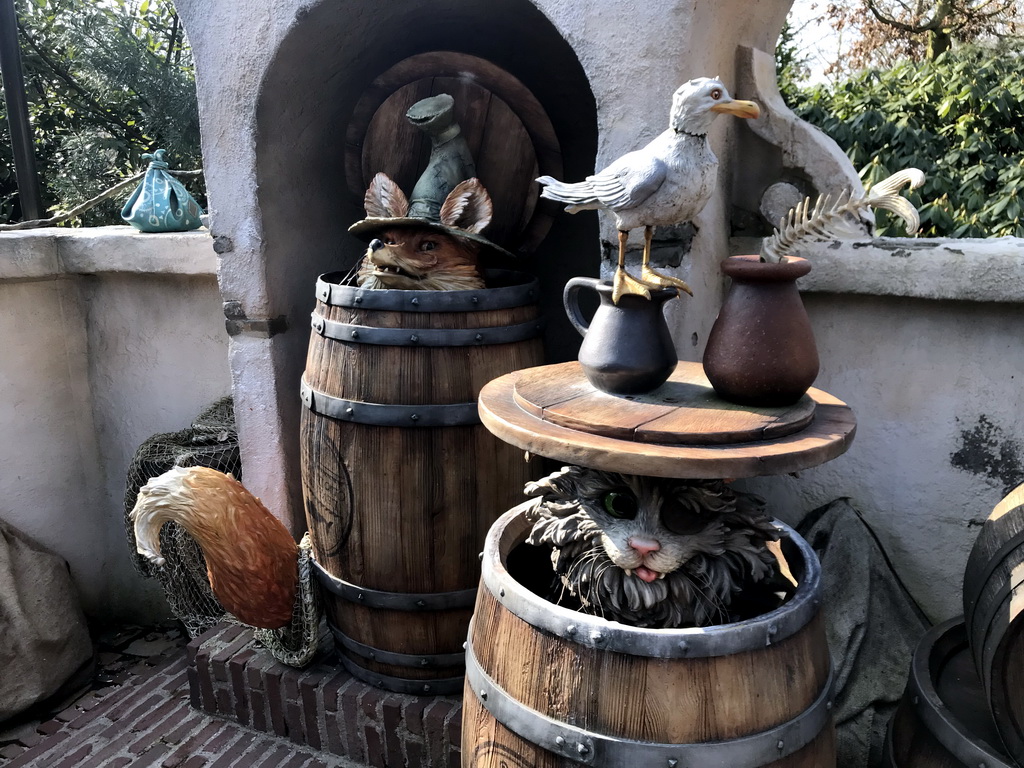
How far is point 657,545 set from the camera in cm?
135

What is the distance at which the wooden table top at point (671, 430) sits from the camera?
1.17m

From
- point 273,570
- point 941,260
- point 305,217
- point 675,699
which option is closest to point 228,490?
point 273,570

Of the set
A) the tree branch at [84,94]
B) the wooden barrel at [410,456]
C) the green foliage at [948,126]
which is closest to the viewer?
the wooden barrel at [410,456]

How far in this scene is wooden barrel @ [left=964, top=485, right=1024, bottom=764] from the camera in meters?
1.31

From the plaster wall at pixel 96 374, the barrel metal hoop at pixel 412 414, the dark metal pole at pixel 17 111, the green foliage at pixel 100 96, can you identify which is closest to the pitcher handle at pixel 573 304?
the barrel metal hoop at pixel 412 414

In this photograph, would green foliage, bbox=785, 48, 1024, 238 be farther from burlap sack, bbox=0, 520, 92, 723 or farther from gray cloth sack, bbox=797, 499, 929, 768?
burlap sack, bbox=0, 520, 92, 723

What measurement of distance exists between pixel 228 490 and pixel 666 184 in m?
1.42

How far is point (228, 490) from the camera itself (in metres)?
2.08

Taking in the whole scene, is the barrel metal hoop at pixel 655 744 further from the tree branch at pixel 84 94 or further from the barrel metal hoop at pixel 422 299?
the tree branch at pixel 84 94

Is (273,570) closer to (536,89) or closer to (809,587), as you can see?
(809,587)

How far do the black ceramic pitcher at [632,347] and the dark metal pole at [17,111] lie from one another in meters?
2.96

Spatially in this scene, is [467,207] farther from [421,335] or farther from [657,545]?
[657,545]

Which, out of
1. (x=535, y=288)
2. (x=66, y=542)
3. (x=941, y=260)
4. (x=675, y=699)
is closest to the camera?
(x=675, y=699)

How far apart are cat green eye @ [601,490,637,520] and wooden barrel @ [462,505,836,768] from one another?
0.76 ft
